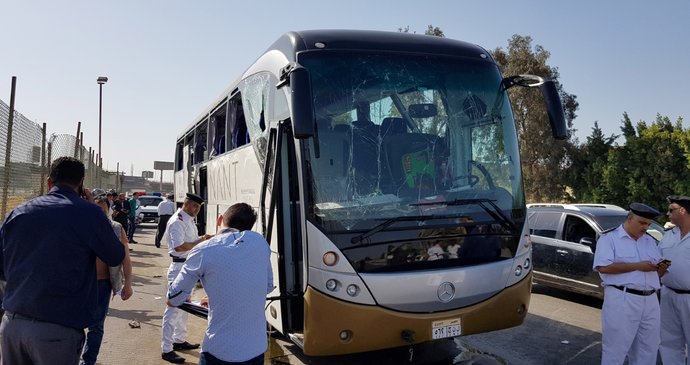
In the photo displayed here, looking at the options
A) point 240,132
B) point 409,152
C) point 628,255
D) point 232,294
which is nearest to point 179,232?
point 240,132

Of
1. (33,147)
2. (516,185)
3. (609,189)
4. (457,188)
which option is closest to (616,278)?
(516,185)

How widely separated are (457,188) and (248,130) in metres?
2.72

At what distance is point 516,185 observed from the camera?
545 centimetres

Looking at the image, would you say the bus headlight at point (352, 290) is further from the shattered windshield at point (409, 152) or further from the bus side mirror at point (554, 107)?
the bus side mirror at point (554, 107)

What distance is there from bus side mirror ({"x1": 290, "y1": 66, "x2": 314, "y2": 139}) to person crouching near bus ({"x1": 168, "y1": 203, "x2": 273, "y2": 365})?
1242mm

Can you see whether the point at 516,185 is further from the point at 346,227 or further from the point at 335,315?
the point at 335,315

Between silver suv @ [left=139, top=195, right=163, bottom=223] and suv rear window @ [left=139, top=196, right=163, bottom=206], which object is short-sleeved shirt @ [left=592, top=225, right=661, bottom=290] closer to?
silver suv @ [left=139, top=195, right=163, bottom=223]

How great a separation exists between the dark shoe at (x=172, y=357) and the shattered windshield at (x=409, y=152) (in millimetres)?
2618

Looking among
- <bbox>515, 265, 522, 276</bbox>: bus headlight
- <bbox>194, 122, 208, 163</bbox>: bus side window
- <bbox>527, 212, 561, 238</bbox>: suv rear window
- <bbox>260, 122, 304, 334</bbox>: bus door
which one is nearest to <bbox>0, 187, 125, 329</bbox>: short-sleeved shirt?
<bbox>260, 122, 304, 334</bbox>: bus door

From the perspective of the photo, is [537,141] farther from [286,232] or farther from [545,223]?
[286,232]

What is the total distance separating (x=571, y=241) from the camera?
9.66 m

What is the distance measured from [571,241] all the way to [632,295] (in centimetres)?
483

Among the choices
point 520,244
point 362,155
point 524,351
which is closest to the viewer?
point 362,155

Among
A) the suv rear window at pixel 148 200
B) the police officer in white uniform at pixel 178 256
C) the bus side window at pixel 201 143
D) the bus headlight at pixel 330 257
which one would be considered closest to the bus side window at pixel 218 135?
the bus side window at pixel 201 143
